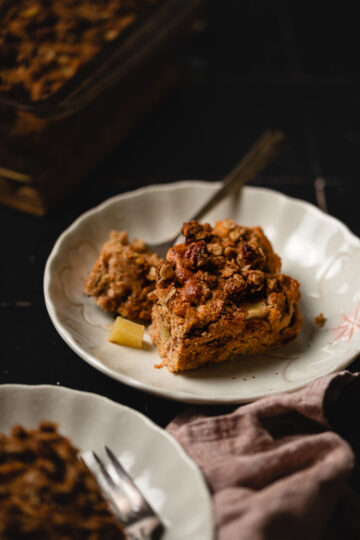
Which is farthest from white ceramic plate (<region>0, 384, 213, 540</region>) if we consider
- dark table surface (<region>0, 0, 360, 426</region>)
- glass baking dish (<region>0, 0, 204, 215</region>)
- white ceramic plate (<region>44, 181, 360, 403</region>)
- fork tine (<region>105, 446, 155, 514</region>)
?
glass baking dish (<region>0, 0, 204, 215</region>)

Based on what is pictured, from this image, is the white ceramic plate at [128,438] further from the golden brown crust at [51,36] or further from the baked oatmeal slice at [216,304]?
the golden brown crust at [51,36]

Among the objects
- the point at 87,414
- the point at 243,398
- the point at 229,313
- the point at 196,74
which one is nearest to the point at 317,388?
the point at 243,398

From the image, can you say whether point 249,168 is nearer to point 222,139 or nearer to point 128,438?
point 222,139

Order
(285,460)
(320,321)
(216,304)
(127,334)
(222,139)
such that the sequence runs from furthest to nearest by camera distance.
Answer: (222,139)
(320,321)
(127,334)
(216,304)
(285,460)

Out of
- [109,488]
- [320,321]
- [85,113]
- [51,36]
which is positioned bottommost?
[109,488]

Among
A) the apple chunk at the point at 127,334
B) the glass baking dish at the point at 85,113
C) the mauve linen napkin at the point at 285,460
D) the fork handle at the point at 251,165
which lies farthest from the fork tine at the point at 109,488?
the glass baking dish at the point at 85,113

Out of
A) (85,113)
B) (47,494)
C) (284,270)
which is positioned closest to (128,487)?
(47,494)
